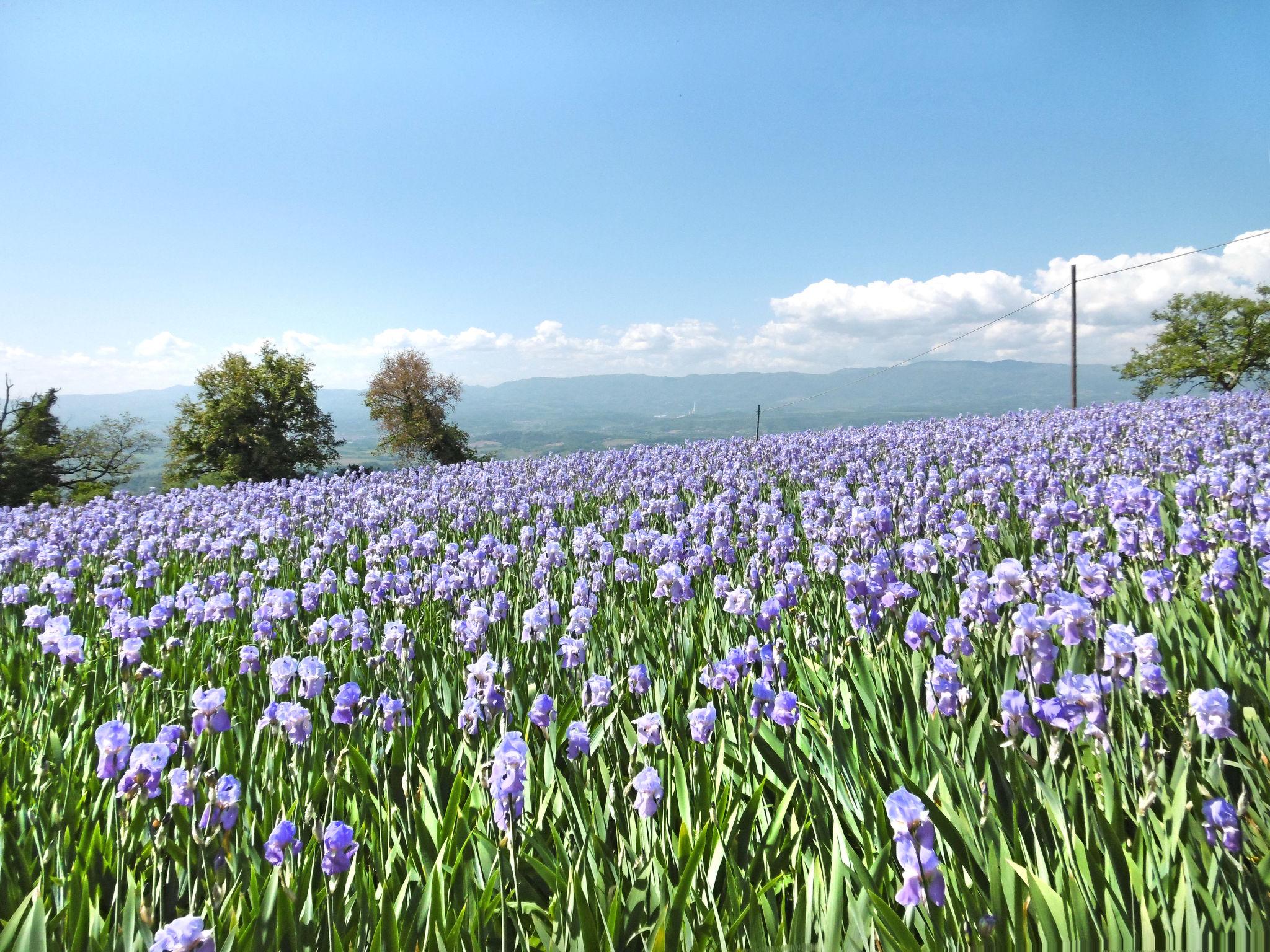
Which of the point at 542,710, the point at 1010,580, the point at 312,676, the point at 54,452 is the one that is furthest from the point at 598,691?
the point at 54,452

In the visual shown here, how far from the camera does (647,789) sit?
2193 mm

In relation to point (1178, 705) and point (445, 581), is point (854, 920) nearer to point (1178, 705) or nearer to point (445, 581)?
point (1178, 705)

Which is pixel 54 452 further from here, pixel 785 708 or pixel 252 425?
pixel 785 708

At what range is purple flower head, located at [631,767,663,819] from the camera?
2.18 metres

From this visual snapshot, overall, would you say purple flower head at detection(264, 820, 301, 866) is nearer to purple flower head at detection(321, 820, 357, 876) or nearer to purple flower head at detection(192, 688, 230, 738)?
purple flower head at detection(321, 820, 357, 876)

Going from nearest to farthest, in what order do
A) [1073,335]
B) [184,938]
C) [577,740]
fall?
[184,938] < [577,740] < [1073,335]

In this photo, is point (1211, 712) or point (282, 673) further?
point (282, 673)

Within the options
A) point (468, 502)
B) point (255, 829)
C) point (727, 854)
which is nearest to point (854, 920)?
point (727, 854)

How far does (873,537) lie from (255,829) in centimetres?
444

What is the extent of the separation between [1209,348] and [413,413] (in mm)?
63847

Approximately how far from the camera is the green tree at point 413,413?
53781 mm

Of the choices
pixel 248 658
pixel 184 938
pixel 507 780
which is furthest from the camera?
pixel 248 658

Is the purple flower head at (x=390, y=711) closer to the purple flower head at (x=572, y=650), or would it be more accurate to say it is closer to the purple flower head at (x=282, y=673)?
the purple flower head at (x=282, y=673)

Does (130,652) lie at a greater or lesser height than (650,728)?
greater
